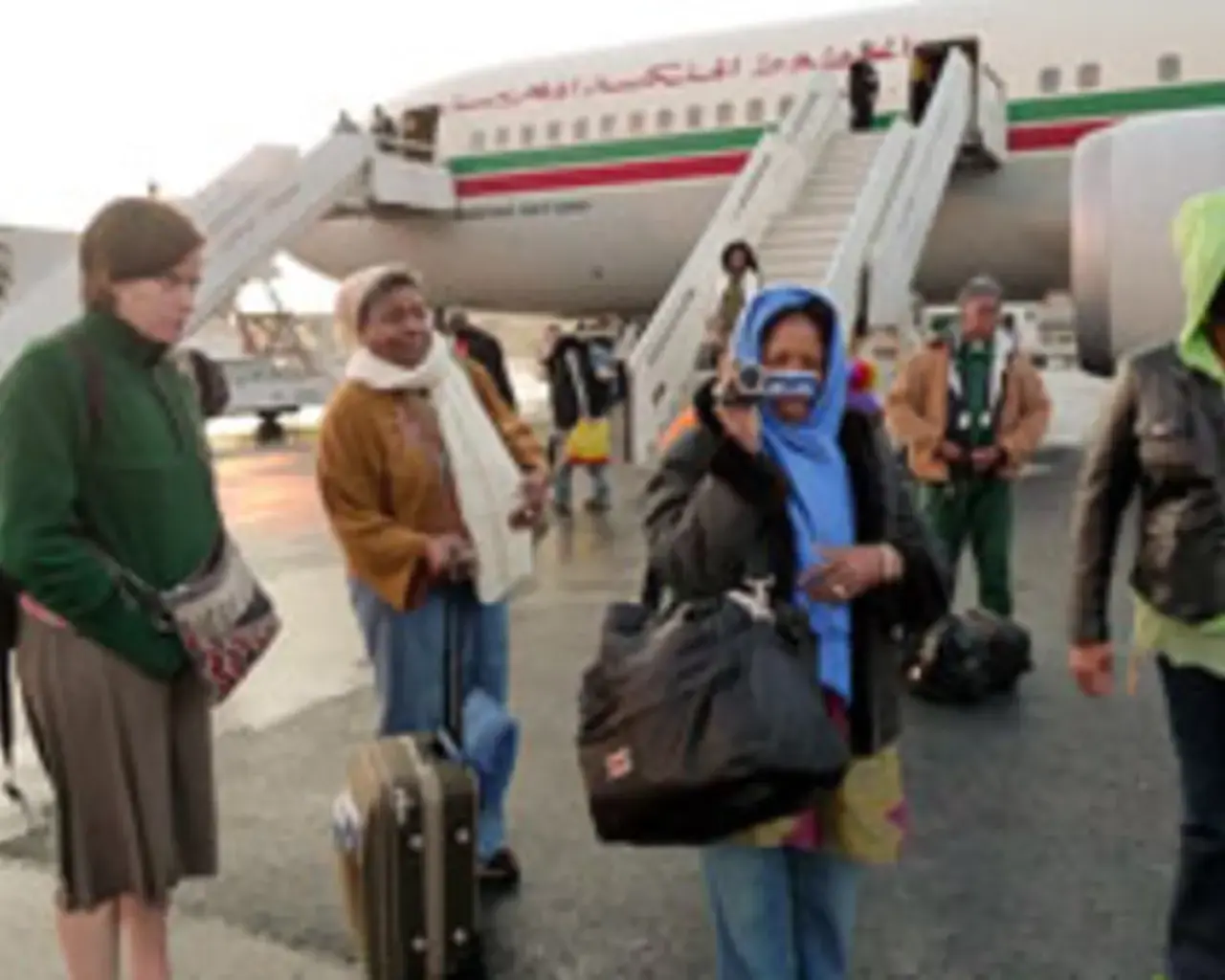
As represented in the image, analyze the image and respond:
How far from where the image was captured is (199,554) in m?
2.63

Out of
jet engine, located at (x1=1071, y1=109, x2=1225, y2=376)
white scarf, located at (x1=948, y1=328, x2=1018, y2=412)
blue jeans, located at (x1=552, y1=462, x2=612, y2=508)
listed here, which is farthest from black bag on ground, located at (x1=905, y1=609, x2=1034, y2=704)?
blue jeans, located at (x1=552, y1=462, x2=612, y2=508)

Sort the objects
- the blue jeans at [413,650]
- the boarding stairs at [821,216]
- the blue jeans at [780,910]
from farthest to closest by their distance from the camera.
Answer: the boarding stairs at [821,216]
the blue jeans at [413,650]
the blue jeans at [780,910]

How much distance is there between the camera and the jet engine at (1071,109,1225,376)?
19.8 ft

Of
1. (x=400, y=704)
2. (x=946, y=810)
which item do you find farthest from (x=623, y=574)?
(x=400, y=704)

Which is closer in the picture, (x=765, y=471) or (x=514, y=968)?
(x=765, y=471)

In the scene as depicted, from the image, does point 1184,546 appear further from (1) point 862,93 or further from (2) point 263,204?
(2) point 263,204

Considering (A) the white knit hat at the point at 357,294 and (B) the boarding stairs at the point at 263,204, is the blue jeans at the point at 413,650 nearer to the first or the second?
(A) the white knit hat at the point at 357,294

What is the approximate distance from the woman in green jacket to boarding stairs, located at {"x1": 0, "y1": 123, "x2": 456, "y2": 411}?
45.1 feet

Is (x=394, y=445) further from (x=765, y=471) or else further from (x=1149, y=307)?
(x=1149, y=307)

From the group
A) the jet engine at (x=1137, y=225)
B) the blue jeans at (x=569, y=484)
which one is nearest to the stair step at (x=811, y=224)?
the blue jeans at (x=569, y=484)

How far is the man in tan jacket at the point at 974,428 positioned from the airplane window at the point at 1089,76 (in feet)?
32.3

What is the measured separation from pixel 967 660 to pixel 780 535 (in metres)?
3.10

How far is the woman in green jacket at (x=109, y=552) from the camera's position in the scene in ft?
7.83

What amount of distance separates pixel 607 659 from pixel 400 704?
1.18 metres
